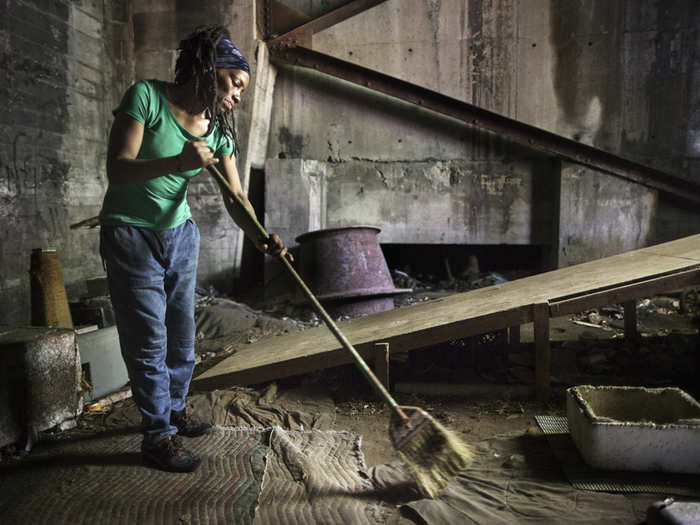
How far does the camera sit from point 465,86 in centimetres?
652

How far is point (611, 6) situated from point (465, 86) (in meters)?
2.06

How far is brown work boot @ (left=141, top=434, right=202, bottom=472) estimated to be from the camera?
7.16 ft

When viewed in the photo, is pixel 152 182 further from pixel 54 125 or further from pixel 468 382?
pixel 54 125

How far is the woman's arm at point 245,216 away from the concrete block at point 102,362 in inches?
63.7

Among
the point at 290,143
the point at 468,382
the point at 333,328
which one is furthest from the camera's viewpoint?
the point at 290,143

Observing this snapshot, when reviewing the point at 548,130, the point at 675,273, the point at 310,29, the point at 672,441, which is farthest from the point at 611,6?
the point at 672,441

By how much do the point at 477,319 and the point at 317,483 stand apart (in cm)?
129

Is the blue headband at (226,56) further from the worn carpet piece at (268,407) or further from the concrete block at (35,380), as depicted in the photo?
the worn carpet piece at (268,407)

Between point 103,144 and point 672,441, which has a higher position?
point 103,144

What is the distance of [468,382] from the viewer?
3.36 meters

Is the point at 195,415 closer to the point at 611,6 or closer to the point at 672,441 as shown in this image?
the point at 672,441

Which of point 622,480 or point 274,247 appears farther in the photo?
point 274,247

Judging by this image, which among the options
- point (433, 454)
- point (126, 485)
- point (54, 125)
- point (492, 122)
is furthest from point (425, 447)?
point (492, 122)

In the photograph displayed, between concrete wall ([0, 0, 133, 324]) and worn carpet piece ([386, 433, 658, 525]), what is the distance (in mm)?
4508
